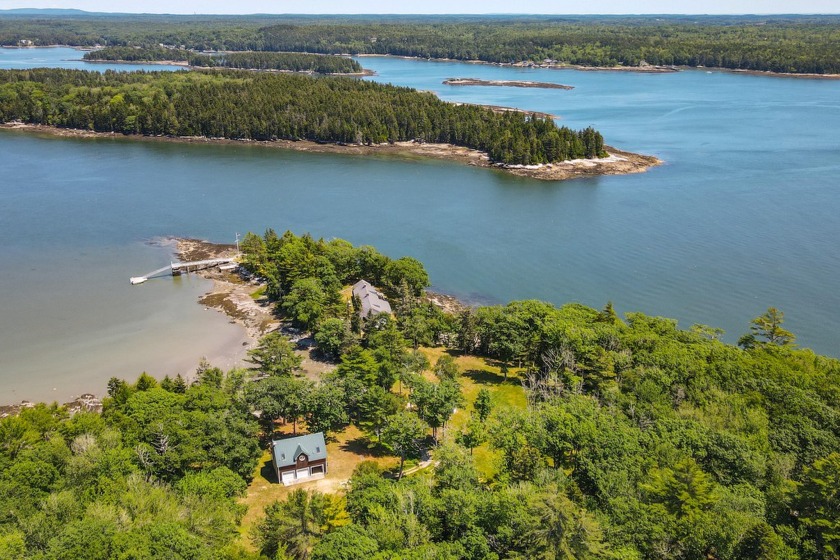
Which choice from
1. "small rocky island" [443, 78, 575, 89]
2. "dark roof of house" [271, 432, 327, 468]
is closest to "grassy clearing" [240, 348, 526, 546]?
"dark roof of house" [271, 432, 327, 468]

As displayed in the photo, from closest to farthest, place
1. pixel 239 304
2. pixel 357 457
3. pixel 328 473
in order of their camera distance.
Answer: pixel 328 473 < pixel 357 457 < pixel 239 304

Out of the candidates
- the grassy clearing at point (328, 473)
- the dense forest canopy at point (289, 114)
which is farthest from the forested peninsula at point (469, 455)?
the dense forest canopy at point (289, 114)

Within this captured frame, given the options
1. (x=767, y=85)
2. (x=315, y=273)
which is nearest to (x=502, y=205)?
(x=315, y=273)

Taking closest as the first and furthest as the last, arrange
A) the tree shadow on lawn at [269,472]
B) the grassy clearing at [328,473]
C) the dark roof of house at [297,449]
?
the grassy clearing at [328,473], the dark roof of house at [297,449], the tree shadow on lawn at [269,472]

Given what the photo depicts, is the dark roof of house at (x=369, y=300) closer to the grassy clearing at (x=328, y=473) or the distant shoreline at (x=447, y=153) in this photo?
the grassy clearing at (x=328, y=473)

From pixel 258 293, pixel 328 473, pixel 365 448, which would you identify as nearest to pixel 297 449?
pixel 328 473

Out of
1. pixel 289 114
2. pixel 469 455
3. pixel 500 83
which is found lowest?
pixel 469 455

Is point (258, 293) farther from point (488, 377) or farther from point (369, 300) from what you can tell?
point (488, 377)

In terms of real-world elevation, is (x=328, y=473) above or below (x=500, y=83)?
below
